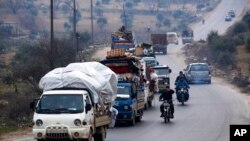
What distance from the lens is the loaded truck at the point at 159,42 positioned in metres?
95.2

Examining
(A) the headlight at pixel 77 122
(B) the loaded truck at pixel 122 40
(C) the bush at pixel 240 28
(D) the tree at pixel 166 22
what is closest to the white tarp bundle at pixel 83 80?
(A) the headlight at pixel 77 122

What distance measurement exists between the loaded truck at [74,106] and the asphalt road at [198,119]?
6.54ft

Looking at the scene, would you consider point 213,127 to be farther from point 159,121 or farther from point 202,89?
point 202,89

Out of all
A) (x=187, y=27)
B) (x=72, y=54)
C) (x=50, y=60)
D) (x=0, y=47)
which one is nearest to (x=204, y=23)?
(x=187, y=27)

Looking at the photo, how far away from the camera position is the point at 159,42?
9719 centimetres

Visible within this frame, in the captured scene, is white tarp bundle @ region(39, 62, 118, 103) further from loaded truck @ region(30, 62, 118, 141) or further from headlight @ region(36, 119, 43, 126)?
headlight @ region(36, 119, 43, 126)

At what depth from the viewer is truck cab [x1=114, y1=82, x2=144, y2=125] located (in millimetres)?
31469

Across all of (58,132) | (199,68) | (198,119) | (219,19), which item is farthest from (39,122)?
(219,19)

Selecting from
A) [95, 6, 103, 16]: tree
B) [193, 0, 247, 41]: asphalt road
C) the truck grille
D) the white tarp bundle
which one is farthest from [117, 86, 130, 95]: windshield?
[95, 6, 103, 16]: tree

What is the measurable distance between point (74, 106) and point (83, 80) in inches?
57.3

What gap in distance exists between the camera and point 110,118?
25.9 m

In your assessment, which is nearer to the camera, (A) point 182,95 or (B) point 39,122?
(B) point 39,122

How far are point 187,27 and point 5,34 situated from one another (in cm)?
4742

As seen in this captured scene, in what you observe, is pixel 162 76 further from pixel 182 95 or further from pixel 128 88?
pixel 128 88
